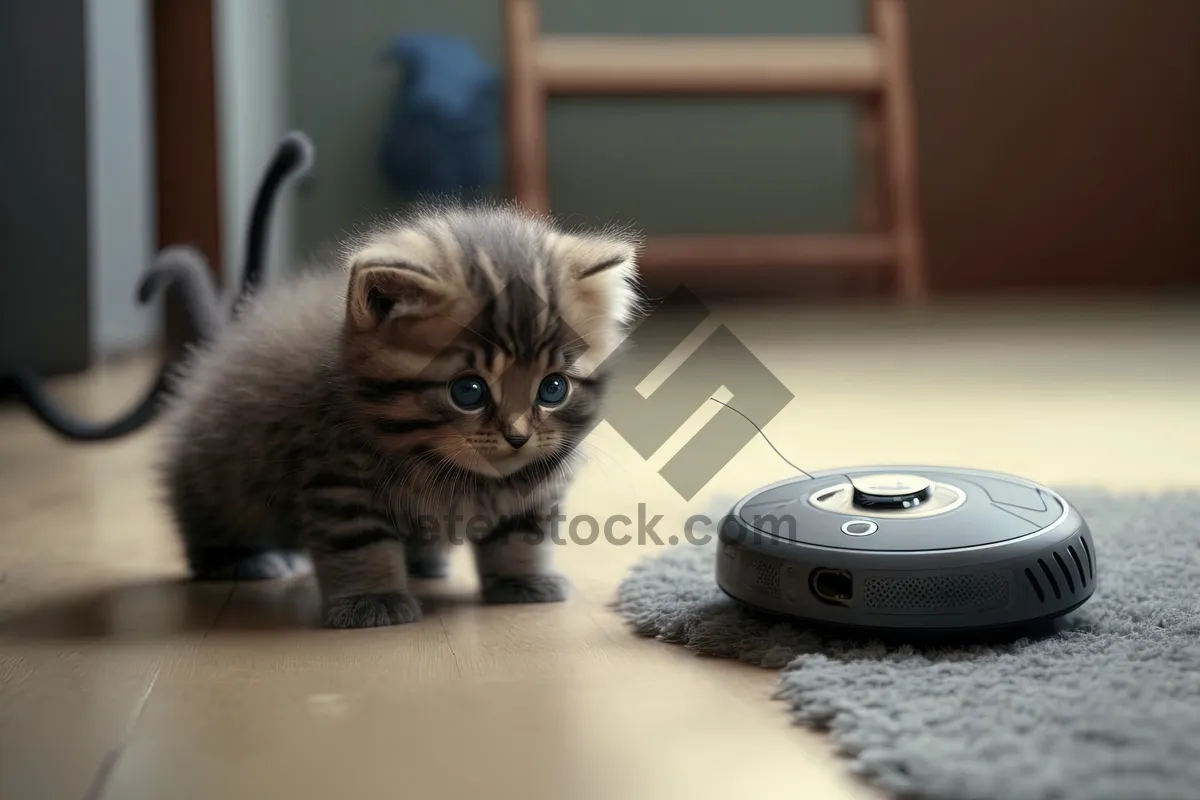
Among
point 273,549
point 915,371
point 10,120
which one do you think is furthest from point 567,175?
point 273,549

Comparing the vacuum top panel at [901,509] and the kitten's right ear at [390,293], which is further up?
the kitten's right ear at [390,293]

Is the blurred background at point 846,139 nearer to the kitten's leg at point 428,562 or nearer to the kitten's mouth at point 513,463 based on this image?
the kitten's leg at point 428,562

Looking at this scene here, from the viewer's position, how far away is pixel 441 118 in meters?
3.96

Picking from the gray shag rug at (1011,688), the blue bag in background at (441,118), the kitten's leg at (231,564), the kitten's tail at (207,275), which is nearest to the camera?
the gray shag rug at (1011,688)

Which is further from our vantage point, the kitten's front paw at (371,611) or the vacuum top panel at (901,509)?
the kitten's front paw at (371,611)

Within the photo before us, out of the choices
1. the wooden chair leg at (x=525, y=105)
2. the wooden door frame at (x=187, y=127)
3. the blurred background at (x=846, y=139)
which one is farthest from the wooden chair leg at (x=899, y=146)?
the wooden door frame at (x=187, y=127)

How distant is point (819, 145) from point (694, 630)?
12.2ft

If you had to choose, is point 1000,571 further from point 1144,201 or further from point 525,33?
point 1144,201

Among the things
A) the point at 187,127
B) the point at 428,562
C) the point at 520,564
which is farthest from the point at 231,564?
the point at 187,127

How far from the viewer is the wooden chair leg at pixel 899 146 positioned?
373 centimetres

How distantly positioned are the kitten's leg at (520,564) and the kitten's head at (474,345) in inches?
3.6

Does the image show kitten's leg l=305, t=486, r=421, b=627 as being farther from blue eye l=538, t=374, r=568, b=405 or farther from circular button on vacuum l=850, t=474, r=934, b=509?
circular button on vacuum l=850, t=474, r=934, b=509

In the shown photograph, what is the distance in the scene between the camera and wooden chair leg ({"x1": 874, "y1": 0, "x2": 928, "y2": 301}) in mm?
3732

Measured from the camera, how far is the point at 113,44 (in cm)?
247
